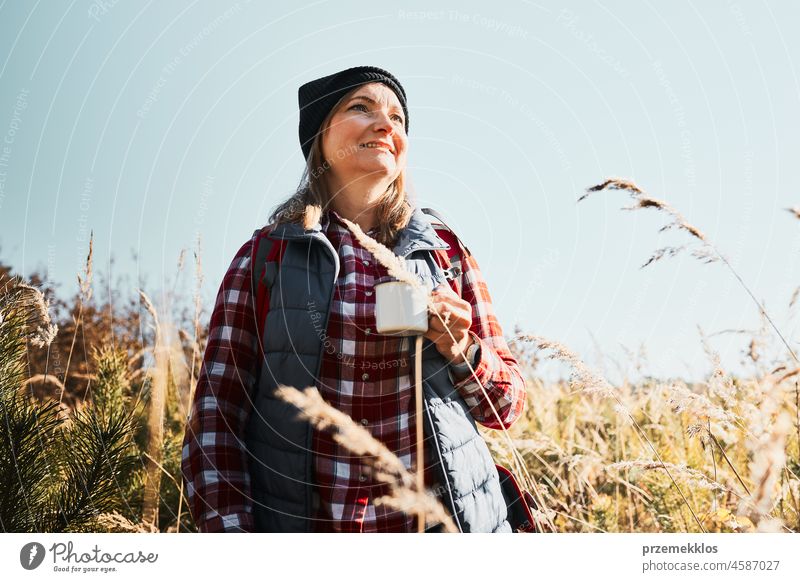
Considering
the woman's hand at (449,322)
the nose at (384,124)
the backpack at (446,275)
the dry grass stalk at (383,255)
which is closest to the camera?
the dry grass stalk at (383,255)

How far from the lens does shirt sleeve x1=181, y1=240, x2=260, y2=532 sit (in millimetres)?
1721

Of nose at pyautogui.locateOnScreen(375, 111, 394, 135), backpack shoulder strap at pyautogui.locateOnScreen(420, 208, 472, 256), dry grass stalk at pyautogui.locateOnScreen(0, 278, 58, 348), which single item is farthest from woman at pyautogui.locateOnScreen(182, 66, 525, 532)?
dry grass stalk at pyautogui.locateOnScreen(0, 278, 58, 348)

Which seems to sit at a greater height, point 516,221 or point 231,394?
point 516,221

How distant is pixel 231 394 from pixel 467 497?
2.37ft

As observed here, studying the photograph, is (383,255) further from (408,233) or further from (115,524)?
(115,524)

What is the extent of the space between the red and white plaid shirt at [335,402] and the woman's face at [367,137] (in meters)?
0.37

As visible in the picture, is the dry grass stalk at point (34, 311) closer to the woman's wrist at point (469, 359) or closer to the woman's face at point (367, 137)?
the woman's face at point (367, 137)

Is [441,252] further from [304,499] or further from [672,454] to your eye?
[672,454]

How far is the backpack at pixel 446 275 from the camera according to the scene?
71.9 inches

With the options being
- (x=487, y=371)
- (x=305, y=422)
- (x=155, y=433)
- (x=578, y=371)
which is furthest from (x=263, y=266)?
(x=578, y=371)

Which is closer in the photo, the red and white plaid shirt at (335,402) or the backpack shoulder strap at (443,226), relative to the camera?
the red and white plaid shirt at (335,402)

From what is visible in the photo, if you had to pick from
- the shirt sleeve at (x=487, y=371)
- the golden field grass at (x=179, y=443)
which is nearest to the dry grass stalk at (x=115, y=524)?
the golden field grass at (x=179, y=443)

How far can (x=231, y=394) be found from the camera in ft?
5.88
